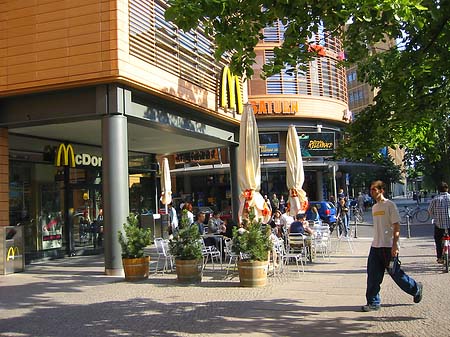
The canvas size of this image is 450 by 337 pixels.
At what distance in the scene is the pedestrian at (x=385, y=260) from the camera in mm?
6848

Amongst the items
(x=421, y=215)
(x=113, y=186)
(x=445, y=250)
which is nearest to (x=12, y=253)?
(x=113, y=186)

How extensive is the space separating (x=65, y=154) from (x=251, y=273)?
8.52 metres

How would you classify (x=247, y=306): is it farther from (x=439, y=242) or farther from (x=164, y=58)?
(x=164, y=58)

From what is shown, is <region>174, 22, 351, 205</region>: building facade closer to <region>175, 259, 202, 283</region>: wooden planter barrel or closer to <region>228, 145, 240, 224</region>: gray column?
<region>228, 145, 240, 224</region>: gray column

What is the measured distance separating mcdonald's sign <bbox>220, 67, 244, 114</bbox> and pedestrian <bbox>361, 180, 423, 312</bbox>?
9055mm

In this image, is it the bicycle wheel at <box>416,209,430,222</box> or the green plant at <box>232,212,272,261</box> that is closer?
the green plant at <box>232,212,272,261</box>

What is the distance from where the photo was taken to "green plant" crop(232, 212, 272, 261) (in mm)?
9258

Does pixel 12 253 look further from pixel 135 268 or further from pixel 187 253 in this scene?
pixel 187 253

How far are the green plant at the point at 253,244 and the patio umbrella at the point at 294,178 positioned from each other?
4.86 m

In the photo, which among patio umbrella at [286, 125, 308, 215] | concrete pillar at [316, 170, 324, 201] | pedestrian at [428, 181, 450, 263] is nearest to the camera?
pedestrian at [428, 181, 450, 263]

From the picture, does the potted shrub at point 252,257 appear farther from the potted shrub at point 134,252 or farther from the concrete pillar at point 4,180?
the concrete pillar at point 4,180

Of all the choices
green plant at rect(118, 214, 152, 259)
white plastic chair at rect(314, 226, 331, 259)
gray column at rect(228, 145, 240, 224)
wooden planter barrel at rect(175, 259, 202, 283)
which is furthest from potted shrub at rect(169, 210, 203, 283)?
gray column at rect(228, 145, 240, 224)

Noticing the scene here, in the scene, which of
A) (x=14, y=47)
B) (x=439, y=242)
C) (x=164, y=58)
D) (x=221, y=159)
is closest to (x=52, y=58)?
(x=14, y=47)

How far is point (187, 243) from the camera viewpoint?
10.0 m
